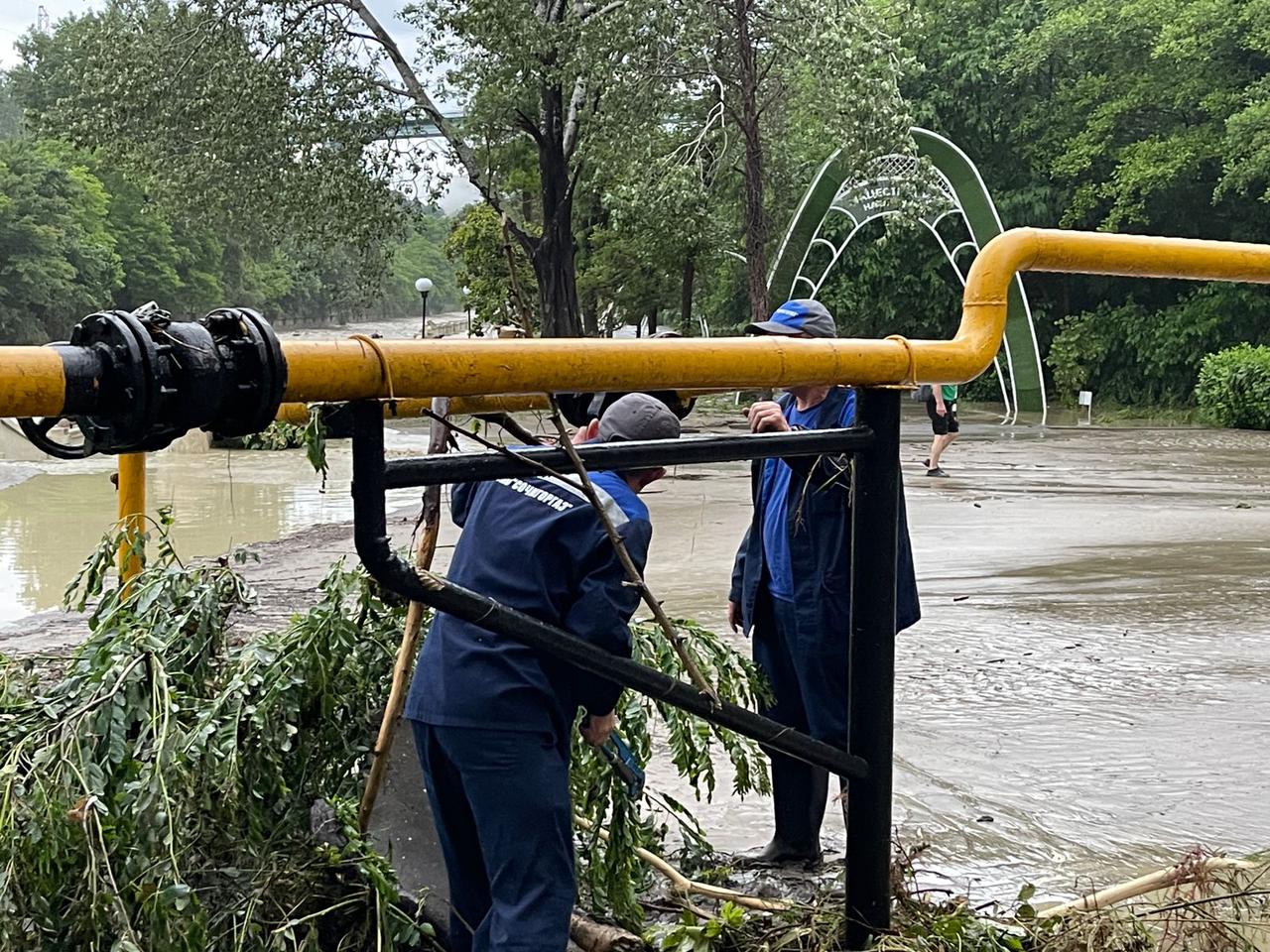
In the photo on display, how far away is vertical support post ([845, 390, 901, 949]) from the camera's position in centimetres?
280

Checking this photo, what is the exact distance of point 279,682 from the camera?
2857 mm

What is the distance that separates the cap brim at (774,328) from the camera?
4059mm

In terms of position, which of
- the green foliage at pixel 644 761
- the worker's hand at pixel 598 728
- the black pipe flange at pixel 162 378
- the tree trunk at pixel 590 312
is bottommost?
the green foliage at pixel 644 761

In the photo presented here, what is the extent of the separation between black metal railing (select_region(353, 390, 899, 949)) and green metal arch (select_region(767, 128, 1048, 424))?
2330cm

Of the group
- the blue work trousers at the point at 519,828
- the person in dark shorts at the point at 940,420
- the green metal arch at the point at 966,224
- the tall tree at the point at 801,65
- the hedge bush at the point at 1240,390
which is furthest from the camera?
the green metal arch at the point at 966,224

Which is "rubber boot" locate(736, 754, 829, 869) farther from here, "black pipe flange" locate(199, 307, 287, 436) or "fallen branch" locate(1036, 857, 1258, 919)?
"black pipe flange" locate(199, 307, 287, 436)

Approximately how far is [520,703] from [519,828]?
0.25m

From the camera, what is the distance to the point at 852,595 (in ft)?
9.27

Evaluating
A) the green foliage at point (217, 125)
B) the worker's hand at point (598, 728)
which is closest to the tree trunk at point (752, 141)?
the green foliage at point (217, 125)

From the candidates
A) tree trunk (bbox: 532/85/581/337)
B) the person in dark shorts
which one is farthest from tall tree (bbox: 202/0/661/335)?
the person in dark shorts

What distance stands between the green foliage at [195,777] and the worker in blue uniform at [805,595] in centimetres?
133

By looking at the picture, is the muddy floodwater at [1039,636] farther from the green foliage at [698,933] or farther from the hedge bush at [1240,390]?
the hedge bush at [1240,390]

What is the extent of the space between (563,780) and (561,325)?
26.9 m

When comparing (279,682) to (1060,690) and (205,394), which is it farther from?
(1060,690)
